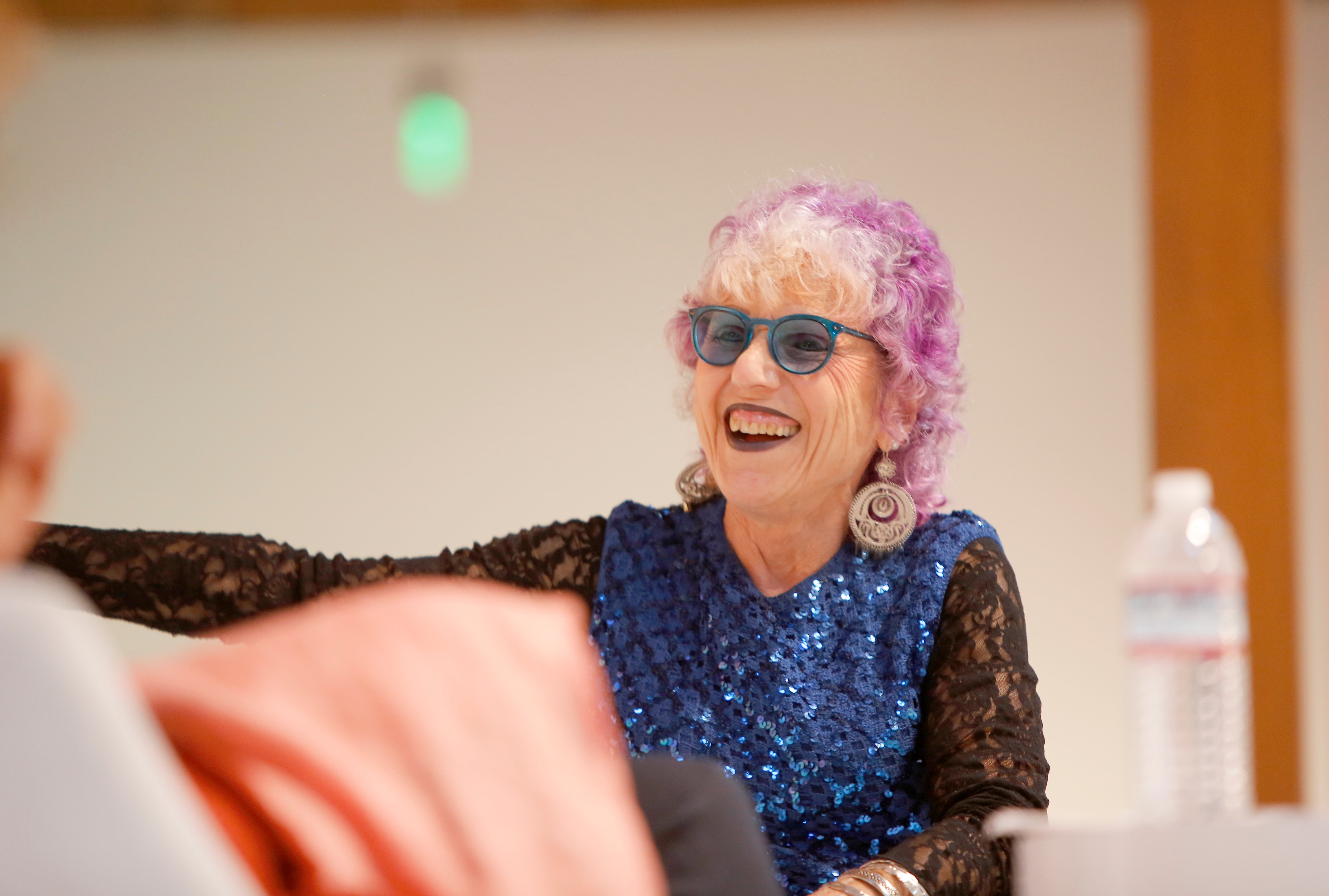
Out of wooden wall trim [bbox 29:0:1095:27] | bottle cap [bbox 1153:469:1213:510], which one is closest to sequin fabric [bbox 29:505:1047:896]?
bottle cap [bbox 1153:469:1213:510]

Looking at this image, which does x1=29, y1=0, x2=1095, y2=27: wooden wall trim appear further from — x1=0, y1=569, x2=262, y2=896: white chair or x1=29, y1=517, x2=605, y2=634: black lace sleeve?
x1=0, y1=569, x2=262, y2=896: white chair

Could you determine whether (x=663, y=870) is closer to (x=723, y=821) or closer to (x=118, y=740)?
(x=723, y=821)

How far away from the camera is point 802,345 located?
6.54 ft

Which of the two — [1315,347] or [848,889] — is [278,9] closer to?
[1315,347]

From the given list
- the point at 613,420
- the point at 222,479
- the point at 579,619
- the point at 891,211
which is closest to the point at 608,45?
the point at 613,420

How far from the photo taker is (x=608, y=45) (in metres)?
4.23

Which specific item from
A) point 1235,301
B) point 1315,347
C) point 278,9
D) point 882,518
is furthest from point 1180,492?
point 278,9

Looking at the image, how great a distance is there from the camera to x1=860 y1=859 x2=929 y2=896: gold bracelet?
144 cm

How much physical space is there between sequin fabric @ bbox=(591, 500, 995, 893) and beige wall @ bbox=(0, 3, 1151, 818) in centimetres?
186

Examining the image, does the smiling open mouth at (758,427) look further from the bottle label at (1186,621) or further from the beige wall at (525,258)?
the beige wall at (525,258)

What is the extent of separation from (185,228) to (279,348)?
531 mm

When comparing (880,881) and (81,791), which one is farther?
(880,881)

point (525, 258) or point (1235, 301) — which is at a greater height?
point (525, 258)

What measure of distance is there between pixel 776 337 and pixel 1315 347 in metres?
2.85
